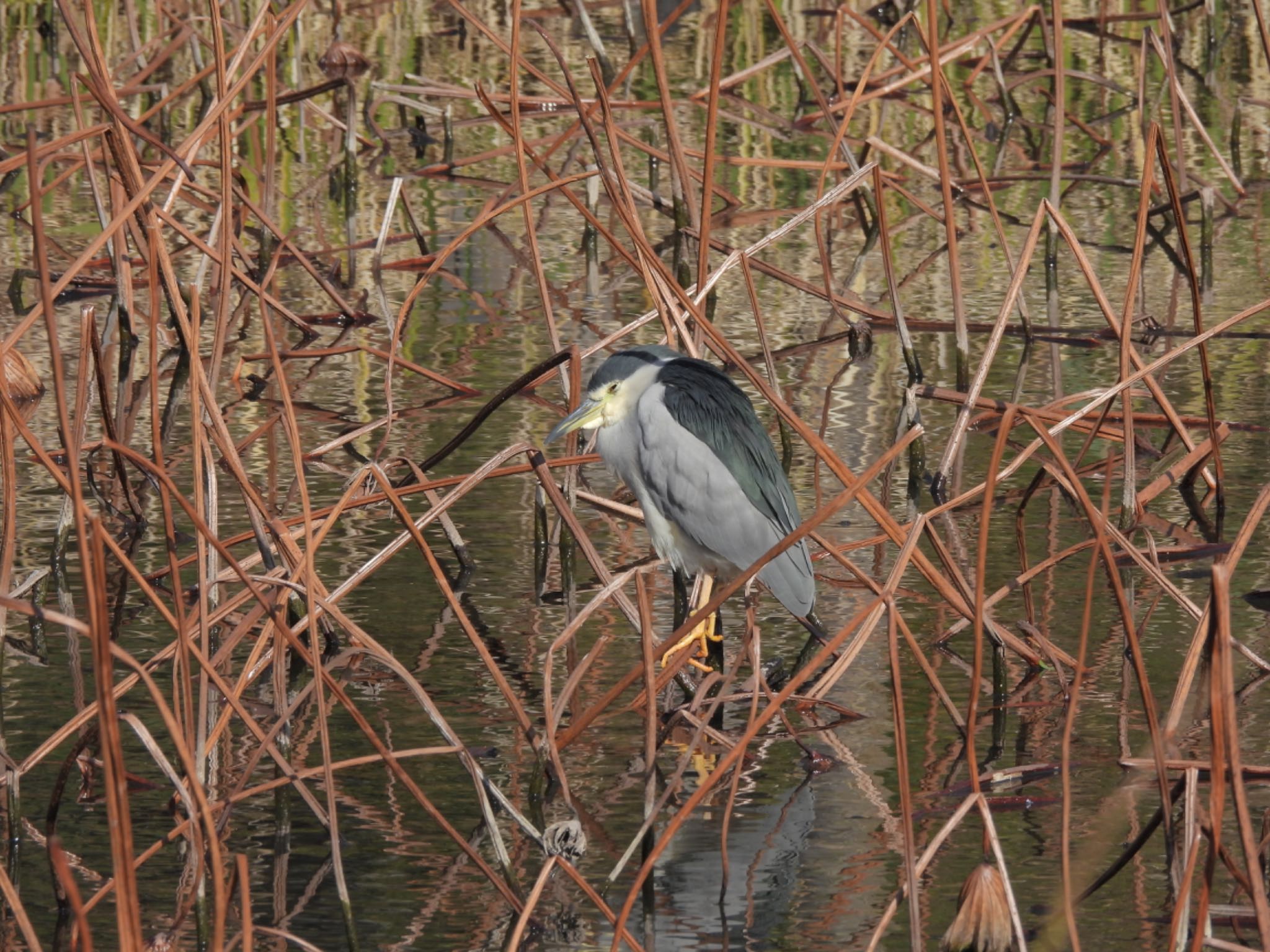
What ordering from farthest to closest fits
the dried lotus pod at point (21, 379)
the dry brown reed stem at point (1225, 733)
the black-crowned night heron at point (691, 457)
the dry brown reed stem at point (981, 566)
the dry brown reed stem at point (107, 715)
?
the dried lotus pod at point (21, 379) < the black-crowned night heron at point (691, 457) < the dry brown reed stem at point (981, 566) < the dry brown reed stem at point (1225, 733) < the dry brown reed stem at point (107, 715)

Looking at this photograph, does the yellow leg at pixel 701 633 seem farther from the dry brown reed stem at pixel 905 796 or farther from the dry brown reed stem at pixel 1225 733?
the dry brown reed stem at pixel 1225 733

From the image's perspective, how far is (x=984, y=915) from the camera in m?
2.66

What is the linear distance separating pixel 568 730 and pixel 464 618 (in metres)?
0.26

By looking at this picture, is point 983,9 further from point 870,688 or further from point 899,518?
point 870,688

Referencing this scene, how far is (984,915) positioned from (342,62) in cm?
683

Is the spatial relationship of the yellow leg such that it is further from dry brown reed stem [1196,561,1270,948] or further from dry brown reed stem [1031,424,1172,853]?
dry brown reed stem [1196,561,1270,948]

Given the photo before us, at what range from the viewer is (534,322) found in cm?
686

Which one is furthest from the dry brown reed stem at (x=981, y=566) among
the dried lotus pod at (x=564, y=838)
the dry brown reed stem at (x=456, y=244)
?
the dry brown reed stem at (x=456, y=244)

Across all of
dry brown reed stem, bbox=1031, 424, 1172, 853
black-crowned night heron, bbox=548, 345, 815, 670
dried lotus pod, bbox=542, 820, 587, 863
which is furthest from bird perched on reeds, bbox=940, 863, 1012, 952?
black-crowned night heron, bbox=548, 345, 815, 670

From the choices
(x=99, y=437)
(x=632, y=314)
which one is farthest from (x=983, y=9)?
(x=99, y=437)

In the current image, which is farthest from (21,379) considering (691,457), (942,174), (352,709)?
(352,709)

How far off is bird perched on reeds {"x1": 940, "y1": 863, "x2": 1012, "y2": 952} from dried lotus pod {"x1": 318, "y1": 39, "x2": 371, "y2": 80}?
5732mm

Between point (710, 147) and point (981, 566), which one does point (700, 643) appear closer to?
point (710, 147)

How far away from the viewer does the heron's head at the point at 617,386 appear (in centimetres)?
445
